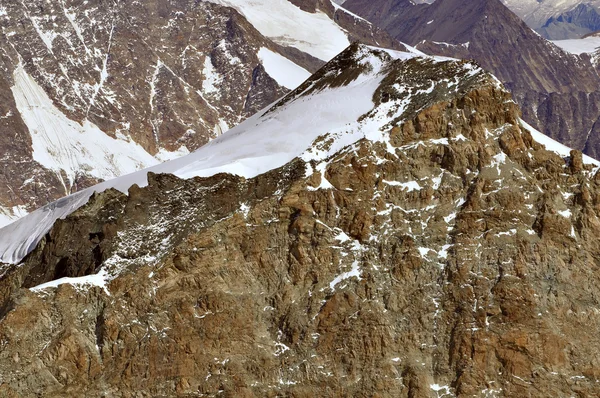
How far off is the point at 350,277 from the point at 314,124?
15.3m

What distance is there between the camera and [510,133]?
84.0 m

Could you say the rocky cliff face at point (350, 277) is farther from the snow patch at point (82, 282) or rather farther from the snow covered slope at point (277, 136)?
the snow covered slope at point (277, 136)

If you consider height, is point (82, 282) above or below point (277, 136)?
below

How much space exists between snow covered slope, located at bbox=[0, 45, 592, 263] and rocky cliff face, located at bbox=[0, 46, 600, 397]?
50cm

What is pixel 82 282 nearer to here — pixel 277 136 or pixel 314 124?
pixel 277 136

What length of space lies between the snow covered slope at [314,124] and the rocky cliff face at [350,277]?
0.50 m

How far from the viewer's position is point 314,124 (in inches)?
3575

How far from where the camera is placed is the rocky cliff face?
7588 cm

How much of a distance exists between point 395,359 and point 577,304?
1231cm

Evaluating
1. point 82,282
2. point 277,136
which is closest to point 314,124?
point 277,136

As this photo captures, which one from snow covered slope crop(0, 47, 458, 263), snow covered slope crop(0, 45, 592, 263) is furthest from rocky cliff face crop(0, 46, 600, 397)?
snow covered slope crop(0, 47, 458, 263)

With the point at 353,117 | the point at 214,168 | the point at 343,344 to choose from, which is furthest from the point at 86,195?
the point at 343,344

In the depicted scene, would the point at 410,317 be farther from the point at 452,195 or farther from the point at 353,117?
the point at 353,117

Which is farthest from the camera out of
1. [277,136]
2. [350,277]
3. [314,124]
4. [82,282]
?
[277,136]
